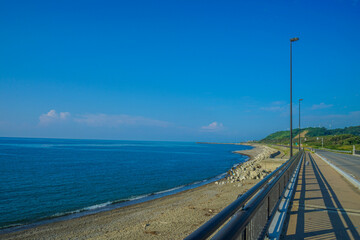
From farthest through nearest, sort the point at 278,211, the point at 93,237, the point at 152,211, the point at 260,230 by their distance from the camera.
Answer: the point at 152,211 < the point at 93,237 < the point at 278,211 < the point at 260,230

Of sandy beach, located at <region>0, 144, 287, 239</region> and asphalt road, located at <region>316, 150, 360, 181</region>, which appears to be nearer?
sandy beach, located at <region>0, 144, 287, 239</region>

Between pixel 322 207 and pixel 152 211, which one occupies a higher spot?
pixel 322 207

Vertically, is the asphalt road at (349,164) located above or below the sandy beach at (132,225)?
above

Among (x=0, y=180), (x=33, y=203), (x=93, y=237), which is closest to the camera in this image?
(x=93, y=237)

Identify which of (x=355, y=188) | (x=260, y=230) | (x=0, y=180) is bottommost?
(x=0, y=180)

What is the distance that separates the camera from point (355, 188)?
10.5 meters

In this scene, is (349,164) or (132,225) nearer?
(132,225)

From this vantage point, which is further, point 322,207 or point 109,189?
point 109,189

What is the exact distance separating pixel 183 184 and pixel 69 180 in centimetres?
1396

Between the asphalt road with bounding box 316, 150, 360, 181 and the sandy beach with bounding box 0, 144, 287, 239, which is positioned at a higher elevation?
the asphalt road with bounding box 316, 150, 360, 181

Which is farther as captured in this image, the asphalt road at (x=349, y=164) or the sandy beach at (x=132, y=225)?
the asphalt road at (x=349, y=164)

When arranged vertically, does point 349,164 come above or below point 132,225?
above

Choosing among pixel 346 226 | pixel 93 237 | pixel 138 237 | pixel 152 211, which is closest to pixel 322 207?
pixel 346 226

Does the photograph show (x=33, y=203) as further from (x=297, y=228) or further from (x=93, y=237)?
(x=297, y=228)
